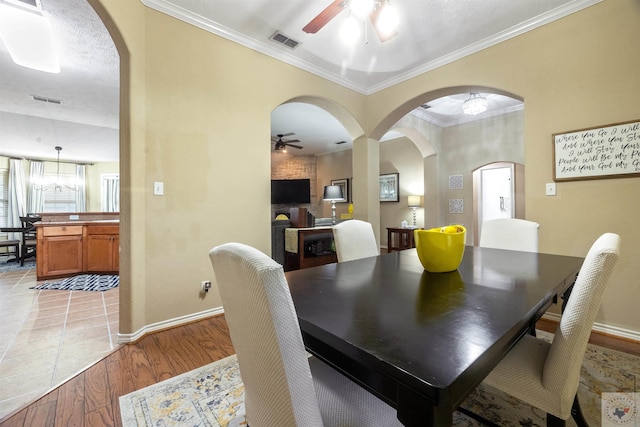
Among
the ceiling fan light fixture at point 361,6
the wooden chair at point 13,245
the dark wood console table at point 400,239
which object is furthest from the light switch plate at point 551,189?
the wooden chair at point 13,245

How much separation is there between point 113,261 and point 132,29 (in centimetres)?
354

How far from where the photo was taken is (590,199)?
2.25 m

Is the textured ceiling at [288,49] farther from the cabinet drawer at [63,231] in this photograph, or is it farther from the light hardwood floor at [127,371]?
the light hardwood floor at [127,371]

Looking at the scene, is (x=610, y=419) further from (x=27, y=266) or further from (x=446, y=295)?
(x=27, y=266)

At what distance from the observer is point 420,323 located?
0.75 meters

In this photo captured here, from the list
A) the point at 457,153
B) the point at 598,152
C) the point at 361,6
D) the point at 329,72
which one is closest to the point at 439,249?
the point at 361,6

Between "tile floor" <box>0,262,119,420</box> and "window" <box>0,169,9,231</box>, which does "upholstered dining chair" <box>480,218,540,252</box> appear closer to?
"tile floor" <box>0,262,119,420</box>

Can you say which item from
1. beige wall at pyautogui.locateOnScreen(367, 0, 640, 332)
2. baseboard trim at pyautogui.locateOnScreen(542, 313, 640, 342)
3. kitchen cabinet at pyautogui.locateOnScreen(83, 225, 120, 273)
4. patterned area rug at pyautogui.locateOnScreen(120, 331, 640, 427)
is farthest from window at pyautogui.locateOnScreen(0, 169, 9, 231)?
baseboard trim at pyautogui.locateOnScreen(542, 313, 640, 342)

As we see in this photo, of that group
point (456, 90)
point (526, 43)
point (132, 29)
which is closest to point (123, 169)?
point (132, 29)

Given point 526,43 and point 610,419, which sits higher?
point 526,43

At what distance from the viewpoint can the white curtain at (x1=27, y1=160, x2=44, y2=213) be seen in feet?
Result: 22.5

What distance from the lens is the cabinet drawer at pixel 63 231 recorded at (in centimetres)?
400

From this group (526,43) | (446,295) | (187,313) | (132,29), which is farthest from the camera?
(526,43)

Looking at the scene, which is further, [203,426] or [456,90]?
[456,90]
